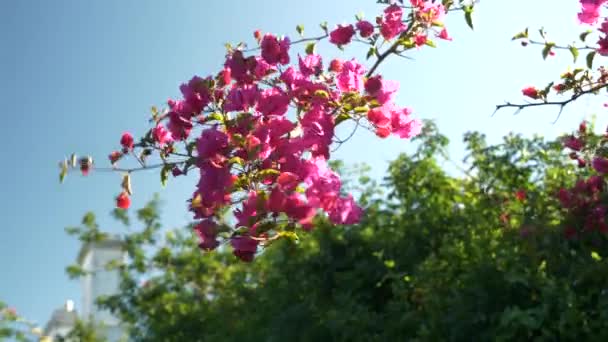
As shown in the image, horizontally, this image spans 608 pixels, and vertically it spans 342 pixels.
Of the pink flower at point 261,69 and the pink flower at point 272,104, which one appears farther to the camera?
the pink flower at point 261,69

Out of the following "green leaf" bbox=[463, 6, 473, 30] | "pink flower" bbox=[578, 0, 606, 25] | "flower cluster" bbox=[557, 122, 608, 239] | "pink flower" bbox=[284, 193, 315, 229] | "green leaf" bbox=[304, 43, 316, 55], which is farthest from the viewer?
"flower cluster" bbox=[557, 122, 608, 239]

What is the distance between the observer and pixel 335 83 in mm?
2000

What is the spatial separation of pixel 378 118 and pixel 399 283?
8.88 feet

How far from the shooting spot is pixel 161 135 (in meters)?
2.00

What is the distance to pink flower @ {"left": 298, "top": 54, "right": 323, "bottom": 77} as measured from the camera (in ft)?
6.51

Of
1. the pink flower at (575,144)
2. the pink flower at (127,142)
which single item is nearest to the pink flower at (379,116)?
the pink flower at (127,142)

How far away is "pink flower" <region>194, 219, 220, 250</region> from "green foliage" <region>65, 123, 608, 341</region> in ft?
7.16

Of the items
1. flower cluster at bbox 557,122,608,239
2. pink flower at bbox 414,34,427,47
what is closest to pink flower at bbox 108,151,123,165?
pink flower at bbox 414,34,427,47

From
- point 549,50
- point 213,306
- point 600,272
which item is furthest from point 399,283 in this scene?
point 213,306

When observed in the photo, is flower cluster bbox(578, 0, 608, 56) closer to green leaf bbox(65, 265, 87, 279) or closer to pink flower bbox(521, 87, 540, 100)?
pink flower bbox(521, 87, 540, 100)

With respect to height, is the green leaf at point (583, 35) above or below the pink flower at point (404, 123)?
above

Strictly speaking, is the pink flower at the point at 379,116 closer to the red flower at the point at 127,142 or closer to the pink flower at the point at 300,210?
the pink flower at the point at 300,210

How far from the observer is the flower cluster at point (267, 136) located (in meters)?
1.77

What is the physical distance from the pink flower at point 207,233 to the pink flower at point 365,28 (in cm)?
74
